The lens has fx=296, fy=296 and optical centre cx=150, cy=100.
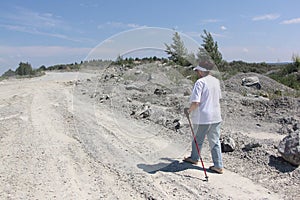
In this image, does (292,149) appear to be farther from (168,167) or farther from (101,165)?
(101,165)

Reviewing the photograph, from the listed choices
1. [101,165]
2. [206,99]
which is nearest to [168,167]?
[101,165]

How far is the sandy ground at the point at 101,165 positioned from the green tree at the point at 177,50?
1.61 m

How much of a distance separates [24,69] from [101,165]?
39.5 meters

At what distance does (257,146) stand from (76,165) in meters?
3.31

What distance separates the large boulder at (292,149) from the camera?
183 inches

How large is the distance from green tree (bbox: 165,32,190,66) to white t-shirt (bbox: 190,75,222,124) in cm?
87

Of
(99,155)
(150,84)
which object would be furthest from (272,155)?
(150,84)

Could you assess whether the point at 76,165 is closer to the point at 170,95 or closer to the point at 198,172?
the point at 198,172

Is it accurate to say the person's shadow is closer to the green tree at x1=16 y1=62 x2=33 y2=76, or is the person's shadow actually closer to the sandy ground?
the sandy ground

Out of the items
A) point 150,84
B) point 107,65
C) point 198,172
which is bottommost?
point 198,172

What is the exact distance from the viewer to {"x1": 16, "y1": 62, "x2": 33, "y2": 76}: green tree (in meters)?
39.8

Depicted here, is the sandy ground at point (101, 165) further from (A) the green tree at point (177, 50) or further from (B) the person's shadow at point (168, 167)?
(A) the green tree at point (177, 50)

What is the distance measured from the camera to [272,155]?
513 cm

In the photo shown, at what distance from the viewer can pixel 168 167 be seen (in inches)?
191
